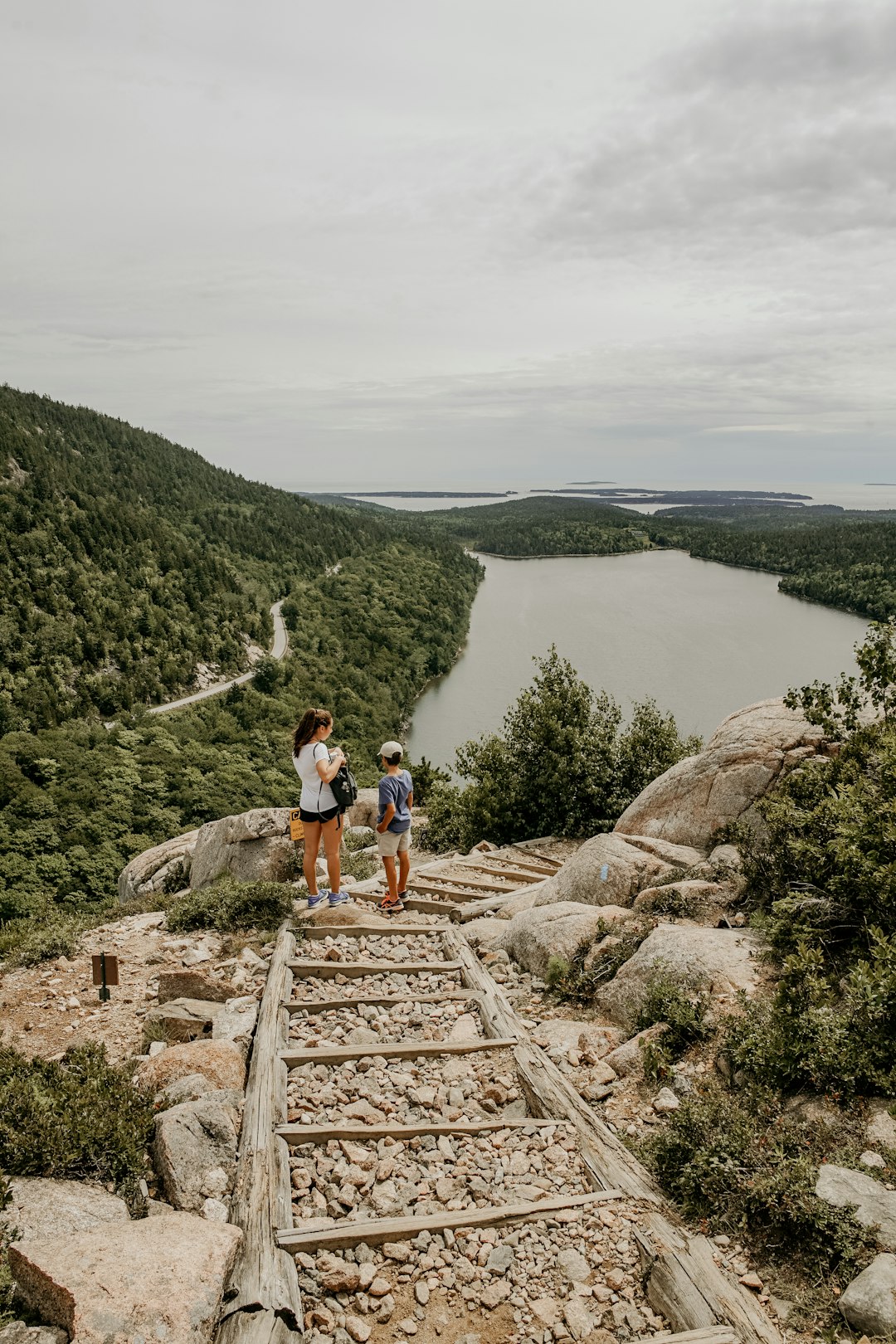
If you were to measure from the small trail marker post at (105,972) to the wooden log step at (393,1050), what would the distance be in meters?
2.33

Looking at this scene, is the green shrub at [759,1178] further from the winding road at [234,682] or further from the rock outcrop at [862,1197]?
the winding road at [234,682]

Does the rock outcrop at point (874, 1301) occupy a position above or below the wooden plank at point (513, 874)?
above

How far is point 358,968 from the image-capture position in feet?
25.2

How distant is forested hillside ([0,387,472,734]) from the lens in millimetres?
68438

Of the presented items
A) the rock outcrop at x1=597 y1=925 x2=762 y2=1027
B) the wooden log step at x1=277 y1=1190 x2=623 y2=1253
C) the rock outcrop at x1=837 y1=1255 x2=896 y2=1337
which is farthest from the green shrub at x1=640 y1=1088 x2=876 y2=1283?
the rock outcrop at x1=597 y1=925 x2=762 y2=1027

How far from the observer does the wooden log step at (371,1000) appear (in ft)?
22.2

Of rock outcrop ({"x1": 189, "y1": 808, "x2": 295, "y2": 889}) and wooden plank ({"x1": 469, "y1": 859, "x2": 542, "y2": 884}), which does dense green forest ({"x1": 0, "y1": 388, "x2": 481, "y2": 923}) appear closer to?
rock outcrop ({"x1": 189, "y1": 808, "x2": 295, "y2": 889})

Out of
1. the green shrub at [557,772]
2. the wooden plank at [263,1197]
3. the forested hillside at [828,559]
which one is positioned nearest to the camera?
the wooden plank at [263,1197]

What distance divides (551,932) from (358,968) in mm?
2314

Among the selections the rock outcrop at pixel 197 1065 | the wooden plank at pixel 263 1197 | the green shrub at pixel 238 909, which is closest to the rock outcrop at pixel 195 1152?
the wooden plank at pixel 263 1197

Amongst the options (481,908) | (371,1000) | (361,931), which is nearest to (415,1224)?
(371,1000)

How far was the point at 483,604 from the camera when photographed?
128250 mm

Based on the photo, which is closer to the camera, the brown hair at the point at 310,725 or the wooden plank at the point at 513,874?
the brown hair at the point at 310,725

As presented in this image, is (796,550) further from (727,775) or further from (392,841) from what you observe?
(392,841)
